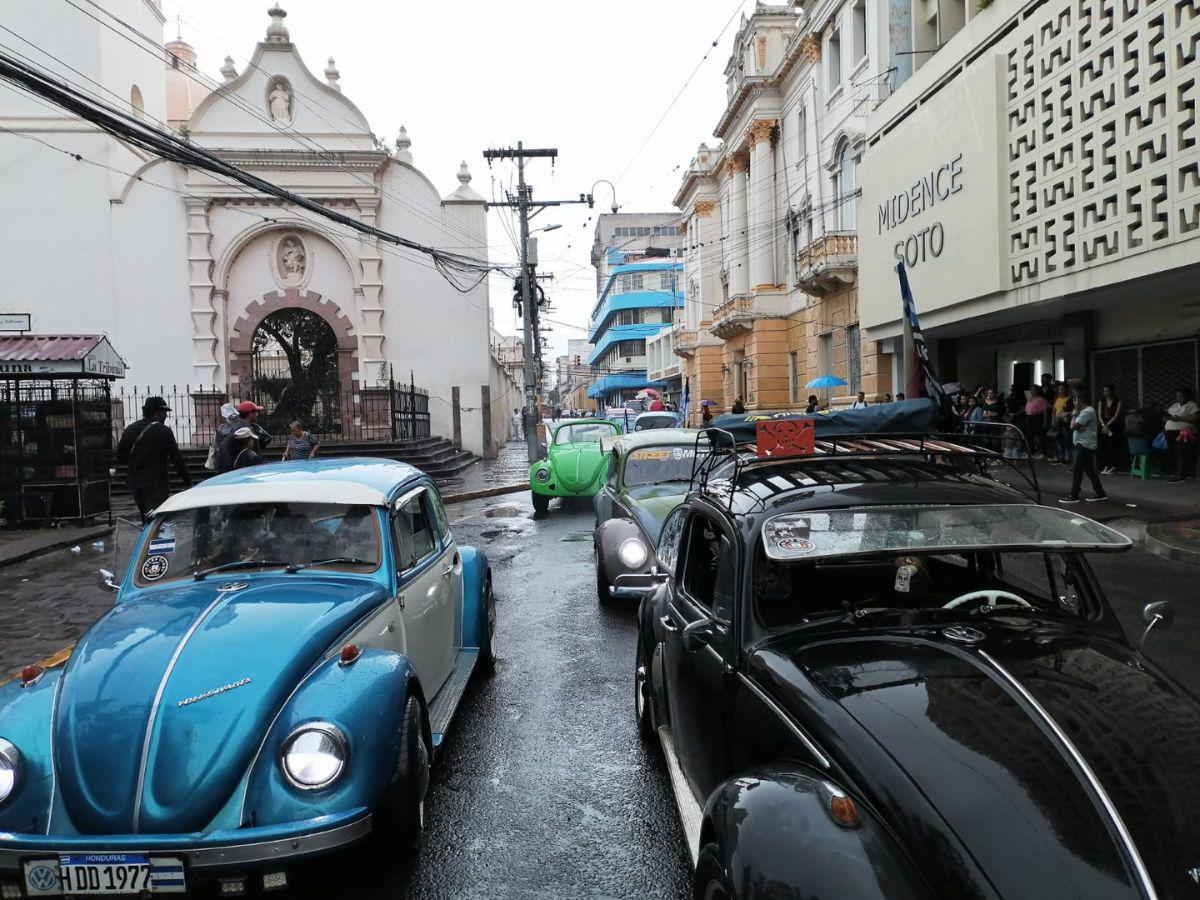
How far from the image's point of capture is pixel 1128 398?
615 inches

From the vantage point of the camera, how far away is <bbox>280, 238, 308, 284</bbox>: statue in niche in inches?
1053

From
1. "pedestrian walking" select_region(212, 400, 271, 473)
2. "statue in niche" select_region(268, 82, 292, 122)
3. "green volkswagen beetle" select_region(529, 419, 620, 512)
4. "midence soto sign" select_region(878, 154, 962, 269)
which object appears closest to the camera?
"pedestrian walking" select_region(212, 400, 271, 473)

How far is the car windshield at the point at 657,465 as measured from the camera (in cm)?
922

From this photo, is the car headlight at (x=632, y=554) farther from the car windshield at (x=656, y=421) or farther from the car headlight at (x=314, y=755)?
the car windshield at (x=656, y=421)

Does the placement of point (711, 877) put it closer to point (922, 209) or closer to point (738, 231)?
point (922, 209)

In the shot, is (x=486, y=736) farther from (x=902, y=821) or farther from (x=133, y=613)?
(x=902, y=821)

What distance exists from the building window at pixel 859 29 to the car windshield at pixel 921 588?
22.6m

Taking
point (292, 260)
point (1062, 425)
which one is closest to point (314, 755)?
point (1062, 425)

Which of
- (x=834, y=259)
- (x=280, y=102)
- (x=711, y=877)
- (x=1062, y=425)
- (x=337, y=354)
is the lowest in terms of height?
(x=711, y=877)

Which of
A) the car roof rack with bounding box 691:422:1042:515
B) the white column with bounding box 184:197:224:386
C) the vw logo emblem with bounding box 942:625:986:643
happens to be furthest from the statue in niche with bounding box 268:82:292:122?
the vw logo emblem with bounding box 942:625:986:643

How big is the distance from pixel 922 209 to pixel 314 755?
1732 centimetres

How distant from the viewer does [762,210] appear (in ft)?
106

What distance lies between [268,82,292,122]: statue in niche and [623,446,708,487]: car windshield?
2201cm

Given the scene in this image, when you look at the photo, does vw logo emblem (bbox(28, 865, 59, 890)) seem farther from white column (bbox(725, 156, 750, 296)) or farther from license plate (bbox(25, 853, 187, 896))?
white column (bbox(725, 156, 750, 296))
